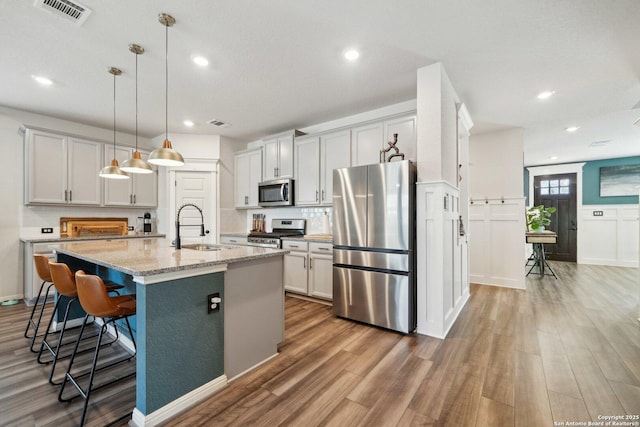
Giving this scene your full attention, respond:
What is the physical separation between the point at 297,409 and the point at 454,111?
337 centimetres

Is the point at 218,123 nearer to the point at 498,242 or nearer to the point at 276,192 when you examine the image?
the point at 276,192

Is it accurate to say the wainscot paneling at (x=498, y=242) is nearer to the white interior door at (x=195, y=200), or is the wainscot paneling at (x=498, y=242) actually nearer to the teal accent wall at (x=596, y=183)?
the teal accent wall at (x=596, y=183)

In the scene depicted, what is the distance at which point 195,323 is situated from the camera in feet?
5.75

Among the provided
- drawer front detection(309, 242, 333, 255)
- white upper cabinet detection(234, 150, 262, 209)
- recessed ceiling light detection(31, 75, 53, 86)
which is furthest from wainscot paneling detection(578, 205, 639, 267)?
recessed ceiling light detection(31, 75, 53, 86)

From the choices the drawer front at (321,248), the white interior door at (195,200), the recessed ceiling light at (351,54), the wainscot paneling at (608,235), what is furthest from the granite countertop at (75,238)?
the wainscot paneling at (608,235)

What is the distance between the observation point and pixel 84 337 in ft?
8.91

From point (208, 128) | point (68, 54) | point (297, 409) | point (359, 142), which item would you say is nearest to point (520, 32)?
point (359, 142)

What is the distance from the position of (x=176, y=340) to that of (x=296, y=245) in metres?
2.42

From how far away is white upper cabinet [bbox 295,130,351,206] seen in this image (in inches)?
155

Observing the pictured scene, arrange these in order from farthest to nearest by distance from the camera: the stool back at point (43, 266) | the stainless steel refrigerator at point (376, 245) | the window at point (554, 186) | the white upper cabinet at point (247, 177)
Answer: the window at point (554, 186), the white upper cabinet at point (247, 177), the stainless steel refrigerator at point (376, 245), the stool back at point (43, 266)

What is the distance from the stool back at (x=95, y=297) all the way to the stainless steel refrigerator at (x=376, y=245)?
210 cm

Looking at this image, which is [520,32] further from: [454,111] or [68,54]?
[68,54]

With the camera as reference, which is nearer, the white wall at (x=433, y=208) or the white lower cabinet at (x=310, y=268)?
the white wall at (x=433, y=208)

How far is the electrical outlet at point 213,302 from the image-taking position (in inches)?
71.8
